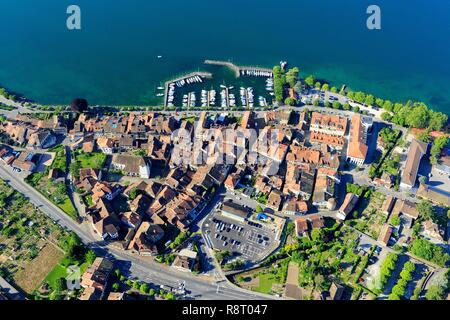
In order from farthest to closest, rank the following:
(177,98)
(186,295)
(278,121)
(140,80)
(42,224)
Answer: (140,80), (177,98), (278,121), (42,224), (186,295)

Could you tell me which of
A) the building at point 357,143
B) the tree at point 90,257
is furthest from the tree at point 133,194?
the building at point 357,143

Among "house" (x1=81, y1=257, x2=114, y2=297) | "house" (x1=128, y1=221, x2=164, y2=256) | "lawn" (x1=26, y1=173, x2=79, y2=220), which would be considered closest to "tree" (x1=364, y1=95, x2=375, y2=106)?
"house" (x1=128, y1=221, x2=164, y2=256)

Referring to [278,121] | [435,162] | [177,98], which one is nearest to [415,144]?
[435,162]

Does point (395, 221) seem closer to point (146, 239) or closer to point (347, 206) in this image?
point (347, 206)

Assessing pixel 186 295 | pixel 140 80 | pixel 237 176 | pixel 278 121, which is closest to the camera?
pixel 186 295

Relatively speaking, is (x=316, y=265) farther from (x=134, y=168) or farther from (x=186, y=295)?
(x=134, y=168)

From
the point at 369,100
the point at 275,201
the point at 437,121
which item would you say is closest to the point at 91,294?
the point at 275,201
